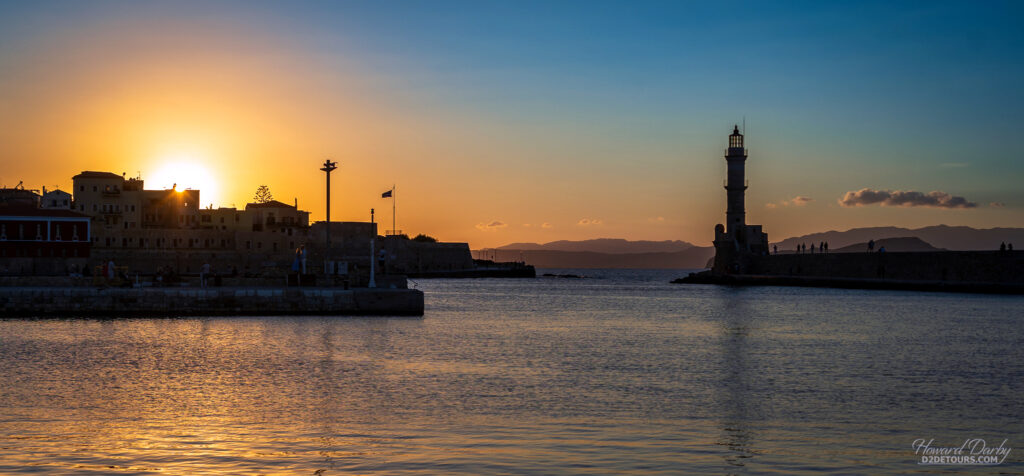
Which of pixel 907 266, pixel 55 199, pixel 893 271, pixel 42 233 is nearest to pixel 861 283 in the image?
pixel 893 271

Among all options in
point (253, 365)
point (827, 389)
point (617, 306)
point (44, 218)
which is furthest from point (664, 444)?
point (44, 218)

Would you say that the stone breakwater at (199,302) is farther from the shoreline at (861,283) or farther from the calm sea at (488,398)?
the shoreline at (861,283)

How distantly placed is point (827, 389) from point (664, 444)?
752 centimetres

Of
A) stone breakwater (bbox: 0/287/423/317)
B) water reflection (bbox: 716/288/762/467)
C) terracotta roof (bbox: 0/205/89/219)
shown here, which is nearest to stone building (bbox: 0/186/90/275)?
terracotta roof (bbox: 0/205/89/219)

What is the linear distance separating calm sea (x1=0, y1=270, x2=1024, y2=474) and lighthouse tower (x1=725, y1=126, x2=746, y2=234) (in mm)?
55355

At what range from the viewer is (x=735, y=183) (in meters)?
89.0

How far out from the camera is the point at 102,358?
22594mm

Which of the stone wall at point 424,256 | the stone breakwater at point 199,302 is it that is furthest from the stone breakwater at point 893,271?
the stone breakwater at point 199,302

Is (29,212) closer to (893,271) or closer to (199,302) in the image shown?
(199,302)

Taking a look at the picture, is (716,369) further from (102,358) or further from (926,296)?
(926,296)

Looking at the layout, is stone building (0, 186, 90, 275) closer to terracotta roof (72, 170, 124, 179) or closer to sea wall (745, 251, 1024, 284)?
terracotta roof (72, 170, 124, 179)

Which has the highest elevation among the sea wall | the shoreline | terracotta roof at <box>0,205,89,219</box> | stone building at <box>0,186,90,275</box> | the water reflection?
terracotta roof at <box>0,205,89,219</box>

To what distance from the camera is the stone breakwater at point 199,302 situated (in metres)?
36.1

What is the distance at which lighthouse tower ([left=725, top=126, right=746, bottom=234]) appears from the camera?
8906 cm
